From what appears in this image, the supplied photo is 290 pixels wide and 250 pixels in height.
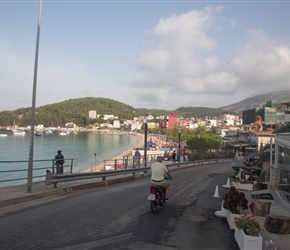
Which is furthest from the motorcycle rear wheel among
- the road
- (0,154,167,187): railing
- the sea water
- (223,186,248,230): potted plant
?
the sea water

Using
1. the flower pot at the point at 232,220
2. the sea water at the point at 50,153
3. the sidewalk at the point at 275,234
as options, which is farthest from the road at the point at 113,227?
the sea water at the point at 50,153

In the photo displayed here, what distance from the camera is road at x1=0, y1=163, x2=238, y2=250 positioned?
644 cm

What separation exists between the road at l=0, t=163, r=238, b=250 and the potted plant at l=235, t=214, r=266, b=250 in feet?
1.01

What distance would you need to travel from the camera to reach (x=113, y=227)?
7660 mm

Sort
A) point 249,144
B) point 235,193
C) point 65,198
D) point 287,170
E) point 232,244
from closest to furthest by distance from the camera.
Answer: point 232,244
point 235,193
point 65,198
point 287,170
point 249,144

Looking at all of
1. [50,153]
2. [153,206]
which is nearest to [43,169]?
[153,206]

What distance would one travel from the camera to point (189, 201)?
1221 cm

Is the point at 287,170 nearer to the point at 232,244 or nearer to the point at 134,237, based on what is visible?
the point at 232,244

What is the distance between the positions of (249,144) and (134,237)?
6773cm

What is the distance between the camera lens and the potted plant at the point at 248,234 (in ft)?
20.5

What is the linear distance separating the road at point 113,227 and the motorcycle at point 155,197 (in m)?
0.26

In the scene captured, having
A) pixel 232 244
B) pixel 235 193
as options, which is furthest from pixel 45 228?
pixel 235 193

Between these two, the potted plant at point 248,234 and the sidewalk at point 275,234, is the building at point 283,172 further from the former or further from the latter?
the potted plant at point 248,234

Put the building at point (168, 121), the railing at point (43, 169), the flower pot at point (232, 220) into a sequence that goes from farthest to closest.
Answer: the building at point (168, 121) < the railing at point (43, 169) < the flower pot at point (232, 220)
